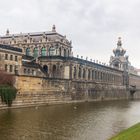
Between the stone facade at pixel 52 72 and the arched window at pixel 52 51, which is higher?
the arched window at pixel 52 51

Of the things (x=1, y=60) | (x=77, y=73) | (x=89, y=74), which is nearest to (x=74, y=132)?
(x=1, y=60)

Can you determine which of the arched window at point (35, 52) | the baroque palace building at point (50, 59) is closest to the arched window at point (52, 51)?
the baroque palace building at point (50, 59)

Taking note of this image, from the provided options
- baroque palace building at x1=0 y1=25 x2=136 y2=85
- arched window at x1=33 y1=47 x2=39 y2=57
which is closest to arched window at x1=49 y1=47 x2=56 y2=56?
baroque palace building at x1=0 y1=25 x2=136 y2=85

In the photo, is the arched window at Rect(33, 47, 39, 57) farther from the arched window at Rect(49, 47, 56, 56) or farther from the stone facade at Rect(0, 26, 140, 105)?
the arched window at Rect(49, 47, 56, 56)

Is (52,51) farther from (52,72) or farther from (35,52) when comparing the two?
(52,72)

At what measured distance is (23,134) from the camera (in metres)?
37.8

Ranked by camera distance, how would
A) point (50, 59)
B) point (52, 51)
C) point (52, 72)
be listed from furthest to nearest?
point (52, 51), point (50, 59), point (52, 72)

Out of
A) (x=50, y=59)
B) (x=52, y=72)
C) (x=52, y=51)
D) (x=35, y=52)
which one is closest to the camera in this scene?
(x=52, y=72)

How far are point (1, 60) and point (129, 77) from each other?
122929 mm

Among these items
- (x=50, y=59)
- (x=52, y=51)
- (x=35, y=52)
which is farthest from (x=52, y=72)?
(x=35, y=52)

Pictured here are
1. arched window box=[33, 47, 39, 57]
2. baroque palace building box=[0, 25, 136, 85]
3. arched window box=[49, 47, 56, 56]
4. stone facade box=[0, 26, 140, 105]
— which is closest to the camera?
stone facade box=[0, 26, 140, 105]

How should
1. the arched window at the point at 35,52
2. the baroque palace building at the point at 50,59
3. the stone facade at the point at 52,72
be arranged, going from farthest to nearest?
1. the arched window at the point at 35,52
2. the baroque palace building at the point at 50,59
3. the stone facade at the point at 52,72

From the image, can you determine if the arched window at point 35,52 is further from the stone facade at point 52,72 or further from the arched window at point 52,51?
the arched window at point 52,51

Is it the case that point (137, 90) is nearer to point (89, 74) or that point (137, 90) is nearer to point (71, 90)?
point (89, 74)
